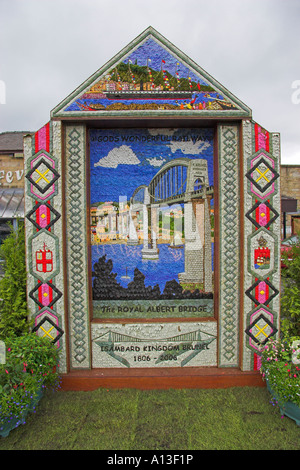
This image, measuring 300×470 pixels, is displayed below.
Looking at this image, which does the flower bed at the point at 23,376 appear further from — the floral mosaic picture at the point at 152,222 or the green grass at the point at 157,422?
the floral mosaic picture at the point at 152,222

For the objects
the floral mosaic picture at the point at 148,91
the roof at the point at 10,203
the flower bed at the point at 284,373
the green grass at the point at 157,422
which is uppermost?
the floral mosaic picture at the point at 148,91

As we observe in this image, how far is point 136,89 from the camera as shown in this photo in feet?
12.3

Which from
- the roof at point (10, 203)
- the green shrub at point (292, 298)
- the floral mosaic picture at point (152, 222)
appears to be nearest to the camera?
the green shrub at point (292, 298)

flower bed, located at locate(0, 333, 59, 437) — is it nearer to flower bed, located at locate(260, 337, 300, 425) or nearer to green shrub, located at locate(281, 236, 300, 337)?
flower bed, located at locate(260, 337, 300, 425)

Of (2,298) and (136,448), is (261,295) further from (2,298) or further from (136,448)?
(2,298)

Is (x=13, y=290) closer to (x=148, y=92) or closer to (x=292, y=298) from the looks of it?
(x=148, y=92)

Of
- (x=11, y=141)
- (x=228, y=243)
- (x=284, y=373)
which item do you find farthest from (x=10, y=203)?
(x=284, y=373)

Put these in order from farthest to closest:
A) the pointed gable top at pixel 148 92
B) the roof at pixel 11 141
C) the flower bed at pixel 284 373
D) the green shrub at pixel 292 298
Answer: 1. the roof at pixel 11 141
2. the green shrub at pixel 292 298
3. the pointed gable top at pixel 148 92
4. the flower bed at pixel 284 373

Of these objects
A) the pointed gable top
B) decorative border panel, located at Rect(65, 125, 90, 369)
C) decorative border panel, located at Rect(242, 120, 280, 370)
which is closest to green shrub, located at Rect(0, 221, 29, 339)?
decorative border panel, located at Rect(65, 125, 90, 369)

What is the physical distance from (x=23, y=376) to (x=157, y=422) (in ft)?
5.00

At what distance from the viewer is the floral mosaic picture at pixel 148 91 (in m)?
3.73

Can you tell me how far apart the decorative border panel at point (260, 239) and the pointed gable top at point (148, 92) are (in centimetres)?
48

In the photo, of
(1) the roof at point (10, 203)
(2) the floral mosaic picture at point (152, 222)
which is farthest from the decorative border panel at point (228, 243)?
(1) the roof at point (10, 203)

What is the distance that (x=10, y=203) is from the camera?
1180 centimetres
